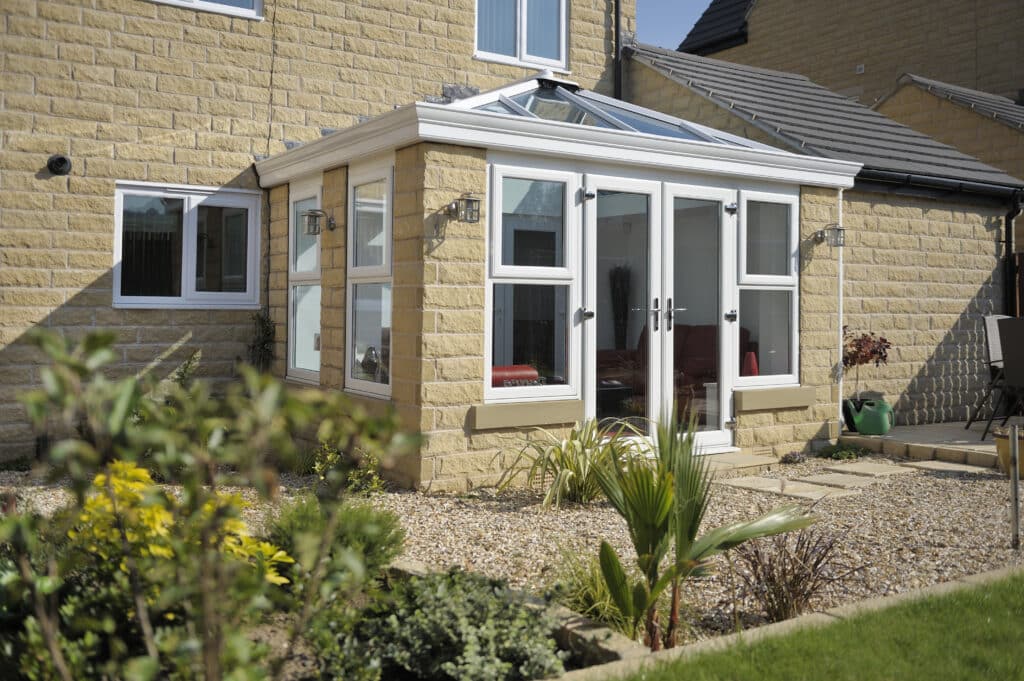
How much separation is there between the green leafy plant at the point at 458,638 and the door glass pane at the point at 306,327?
5.10 meters

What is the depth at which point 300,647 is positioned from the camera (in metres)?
3.78

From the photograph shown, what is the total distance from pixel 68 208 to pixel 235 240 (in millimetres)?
1526

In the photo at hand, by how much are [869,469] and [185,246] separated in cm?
649

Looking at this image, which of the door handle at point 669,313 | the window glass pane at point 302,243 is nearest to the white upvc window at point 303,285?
the window glass pane at point 302,243

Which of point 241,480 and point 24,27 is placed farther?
point 24,27

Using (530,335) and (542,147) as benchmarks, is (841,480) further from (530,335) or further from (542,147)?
(542,147)

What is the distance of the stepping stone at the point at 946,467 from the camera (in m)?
8.19

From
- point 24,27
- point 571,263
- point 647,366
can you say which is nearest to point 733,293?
point 647,366

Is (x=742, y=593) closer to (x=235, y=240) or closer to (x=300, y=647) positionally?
(x=300, y=647)

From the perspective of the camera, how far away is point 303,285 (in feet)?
28.9

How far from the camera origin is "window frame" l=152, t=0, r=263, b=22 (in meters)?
9.06

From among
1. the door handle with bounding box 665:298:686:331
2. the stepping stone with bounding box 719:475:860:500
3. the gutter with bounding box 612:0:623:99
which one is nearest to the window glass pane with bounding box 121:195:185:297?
the door handle with bounding box 665:298:686:331

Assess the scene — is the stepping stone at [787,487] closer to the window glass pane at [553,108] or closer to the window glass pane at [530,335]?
the window glass pane at [530,335]

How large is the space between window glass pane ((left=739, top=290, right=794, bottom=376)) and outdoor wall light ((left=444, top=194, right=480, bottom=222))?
2.82 meters
